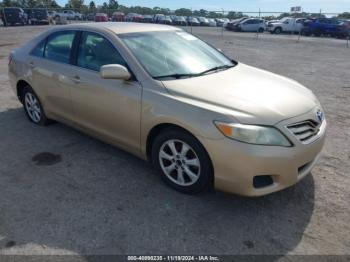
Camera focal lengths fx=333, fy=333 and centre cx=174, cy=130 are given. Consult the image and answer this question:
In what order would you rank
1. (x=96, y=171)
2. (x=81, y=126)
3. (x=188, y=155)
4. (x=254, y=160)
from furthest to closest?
(x=81, y=126) → (x=96, y=171) → (x=188, y=155) → (x=254, y=160)

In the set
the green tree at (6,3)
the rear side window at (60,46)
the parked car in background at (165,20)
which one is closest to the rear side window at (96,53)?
the rear side window at (60,46)

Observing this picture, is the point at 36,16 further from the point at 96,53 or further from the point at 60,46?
the point at 96,53

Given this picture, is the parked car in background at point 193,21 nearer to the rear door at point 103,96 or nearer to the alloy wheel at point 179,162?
the rear door at point 103,96

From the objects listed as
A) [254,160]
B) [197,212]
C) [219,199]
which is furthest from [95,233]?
[254,160]

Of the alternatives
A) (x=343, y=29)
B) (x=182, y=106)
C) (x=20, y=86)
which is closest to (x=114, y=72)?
(x=182, y=106)

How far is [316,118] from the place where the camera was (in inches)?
131

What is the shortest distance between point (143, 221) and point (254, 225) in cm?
100

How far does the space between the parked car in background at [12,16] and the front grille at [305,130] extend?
38.5 meters

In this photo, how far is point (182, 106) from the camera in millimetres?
3135

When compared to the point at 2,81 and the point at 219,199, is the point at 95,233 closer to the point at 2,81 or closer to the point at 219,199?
the point at 219,199

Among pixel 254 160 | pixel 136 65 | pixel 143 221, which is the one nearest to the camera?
pixel 254 160

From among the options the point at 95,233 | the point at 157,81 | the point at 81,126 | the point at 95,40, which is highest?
the point at 95,40

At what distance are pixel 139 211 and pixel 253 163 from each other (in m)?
1.17

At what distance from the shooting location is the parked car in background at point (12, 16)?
34.8 meters
